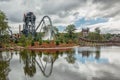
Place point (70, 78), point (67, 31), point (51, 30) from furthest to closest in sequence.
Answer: point (67, 31) < point (51, 30) < point (70, 78)

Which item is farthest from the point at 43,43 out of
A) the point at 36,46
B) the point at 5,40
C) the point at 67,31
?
the point at 67,31

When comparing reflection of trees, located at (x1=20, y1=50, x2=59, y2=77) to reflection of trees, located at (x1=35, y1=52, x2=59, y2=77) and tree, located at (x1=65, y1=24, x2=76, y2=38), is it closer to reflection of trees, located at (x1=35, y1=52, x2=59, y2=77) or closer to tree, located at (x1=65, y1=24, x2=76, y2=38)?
reflection of trees, located at (x1=35, y1=52, x2=59, y2=77)

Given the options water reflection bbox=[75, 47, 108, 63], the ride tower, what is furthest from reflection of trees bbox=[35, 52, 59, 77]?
the ride tower

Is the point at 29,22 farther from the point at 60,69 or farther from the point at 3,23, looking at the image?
the point at 60,69

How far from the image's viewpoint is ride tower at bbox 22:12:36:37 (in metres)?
126

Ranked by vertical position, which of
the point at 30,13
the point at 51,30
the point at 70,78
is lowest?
the point at 70,78

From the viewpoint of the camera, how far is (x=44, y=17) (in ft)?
391

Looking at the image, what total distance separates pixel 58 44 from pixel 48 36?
2139 cm

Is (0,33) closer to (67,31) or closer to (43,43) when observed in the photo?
(43,43)

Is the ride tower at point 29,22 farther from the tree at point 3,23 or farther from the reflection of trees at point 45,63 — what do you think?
the reflection of trees at point 45,63

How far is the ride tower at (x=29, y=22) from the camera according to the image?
413 ft

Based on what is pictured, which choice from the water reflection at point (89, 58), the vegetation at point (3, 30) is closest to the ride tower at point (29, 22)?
the vegetation at point (3, 30)

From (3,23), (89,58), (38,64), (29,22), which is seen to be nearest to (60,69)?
(38,64)

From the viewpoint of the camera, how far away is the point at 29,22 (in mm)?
Result: 128500
